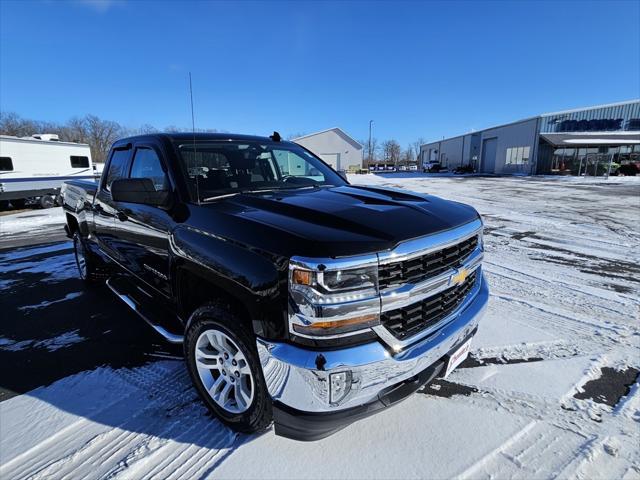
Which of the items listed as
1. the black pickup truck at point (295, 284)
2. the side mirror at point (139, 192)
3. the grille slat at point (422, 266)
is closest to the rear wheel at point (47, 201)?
the black pickup truck at point (295, 284)

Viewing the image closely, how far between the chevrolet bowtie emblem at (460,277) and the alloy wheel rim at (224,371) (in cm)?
135

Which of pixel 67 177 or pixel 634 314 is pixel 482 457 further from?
pixel 67 177

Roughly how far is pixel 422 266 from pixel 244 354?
1.14m

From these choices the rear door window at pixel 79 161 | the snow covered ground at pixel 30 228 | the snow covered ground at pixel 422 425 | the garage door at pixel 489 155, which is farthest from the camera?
the garage door at pixel 489 155

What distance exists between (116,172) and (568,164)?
42.1 metres

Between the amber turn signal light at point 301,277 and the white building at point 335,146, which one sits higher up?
the white building at point 335,146

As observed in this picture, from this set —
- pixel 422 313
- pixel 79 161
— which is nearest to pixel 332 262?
pixel 422 313

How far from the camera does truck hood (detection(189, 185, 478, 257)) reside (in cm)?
185

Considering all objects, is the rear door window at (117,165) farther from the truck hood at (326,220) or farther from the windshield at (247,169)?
the truck hood at (326,220)

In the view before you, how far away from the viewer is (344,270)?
1.77 m

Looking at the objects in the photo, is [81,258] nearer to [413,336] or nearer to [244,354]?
[244,354]

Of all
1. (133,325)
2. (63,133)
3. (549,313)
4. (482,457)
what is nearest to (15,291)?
(133,325)

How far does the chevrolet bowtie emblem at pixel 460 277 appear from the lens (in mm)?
2232

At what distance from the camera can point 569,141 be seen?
33969 mm
